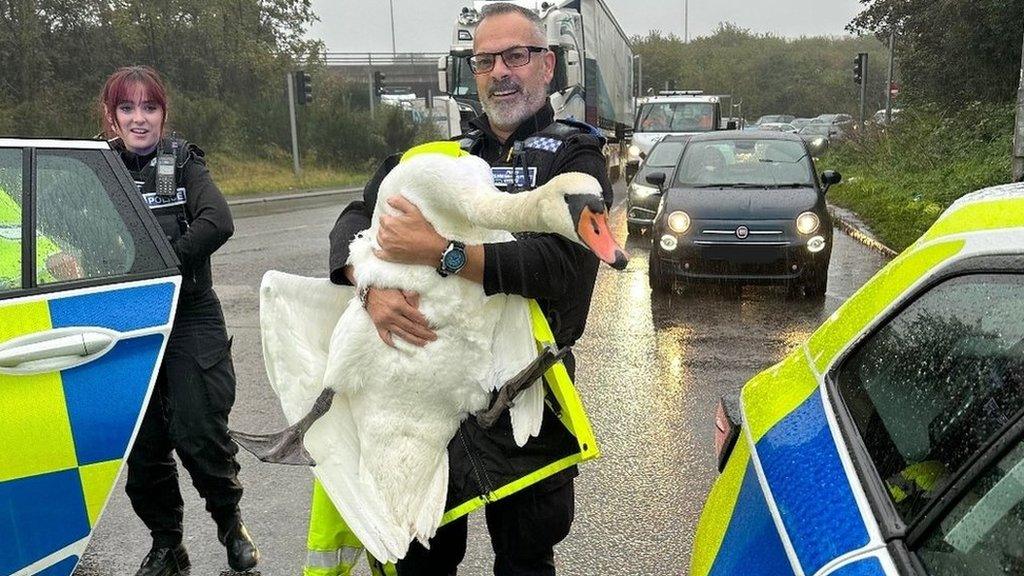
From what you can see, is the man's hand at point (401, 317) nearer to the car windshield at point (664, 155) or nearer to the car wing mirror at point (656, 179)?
the car wing mirror at point (656, 179)

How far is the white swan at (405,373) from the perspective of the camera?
5.75 feet

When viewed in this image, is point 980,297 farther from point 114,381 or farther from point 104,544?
point 104,544

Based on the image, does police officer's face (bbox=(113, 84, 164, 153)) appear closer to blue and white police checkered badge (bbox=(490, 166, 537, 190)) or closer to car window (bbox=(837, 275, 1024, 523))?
blue and white police checkered badge (bbox=(490, 166, 537, 190))

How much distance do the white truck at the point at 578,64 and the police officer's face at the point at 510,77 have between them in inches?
482

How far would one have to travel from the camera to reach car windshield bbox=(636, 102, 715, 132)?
57.8ft

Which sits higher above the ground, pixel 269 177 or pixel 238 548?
pixel 269 177

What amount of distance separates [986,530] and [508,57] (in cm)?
144

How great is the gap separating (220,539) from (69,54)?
84.4ft

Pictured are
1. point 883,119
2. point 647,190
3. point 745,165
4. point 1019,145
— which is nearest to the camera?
point 1019,145

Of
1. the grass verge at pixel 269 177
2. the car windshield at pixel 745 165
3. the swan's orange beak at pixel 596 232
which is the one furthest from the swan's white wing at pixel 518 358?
the grass verge at pixel 269 177

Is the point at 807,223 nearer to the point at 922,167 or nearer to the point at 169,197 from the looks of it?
the point at 169,197

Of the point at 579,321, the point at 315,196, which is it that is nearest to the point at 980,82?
the point at 315,196

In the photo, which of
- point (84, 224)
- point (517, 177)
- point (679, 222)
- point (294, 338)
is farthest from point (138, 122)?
point (679, 222)

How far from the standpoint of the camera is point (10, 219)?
7.48ft
